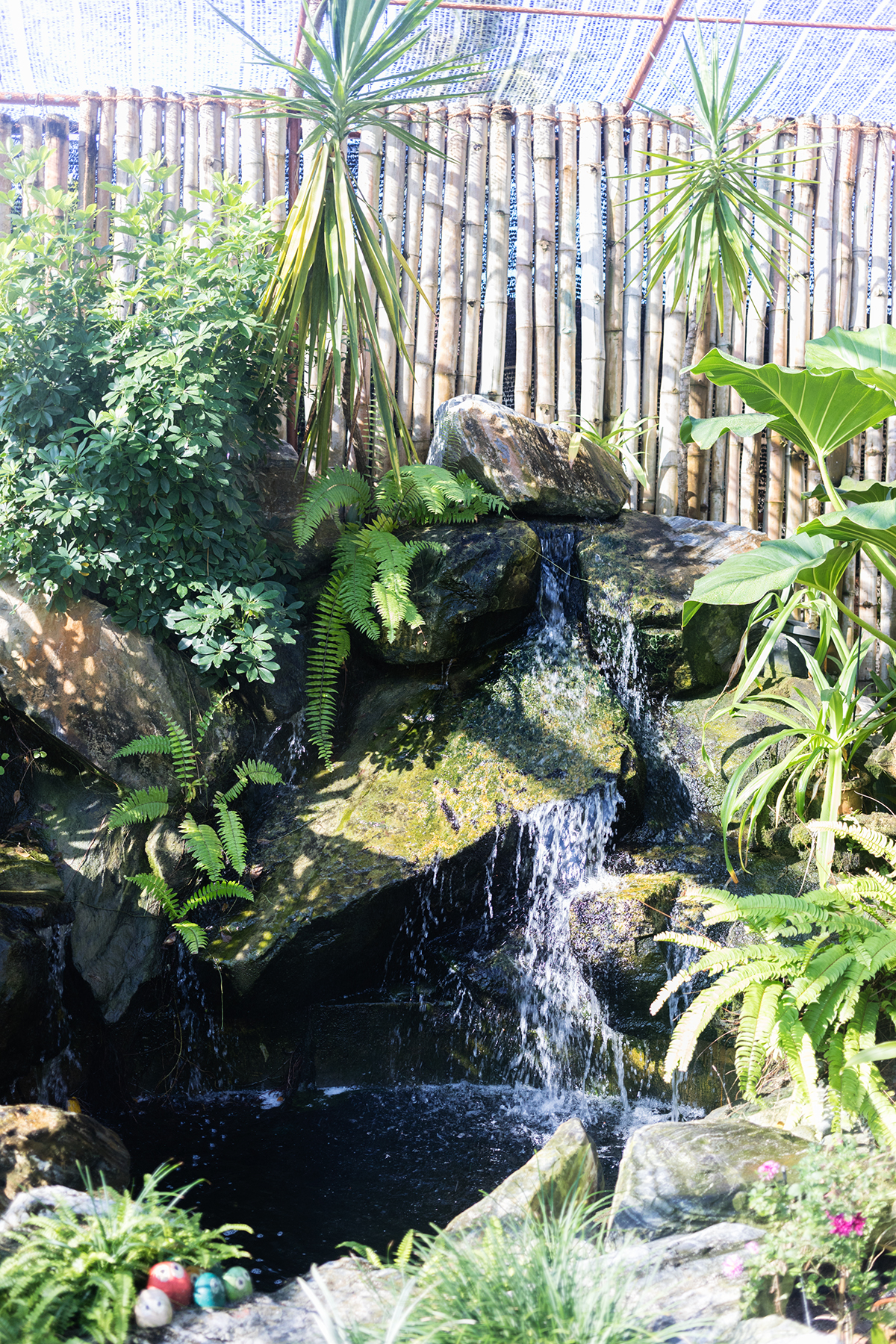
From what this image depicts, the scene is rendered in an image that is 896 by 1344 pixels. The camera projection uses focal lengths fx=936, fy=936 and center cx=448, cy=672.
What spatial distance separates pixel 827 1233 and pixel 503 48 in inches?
246

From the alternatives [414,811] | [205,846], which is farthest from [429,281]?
[205,846]

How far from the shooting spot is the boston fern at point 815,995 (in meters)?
2.76

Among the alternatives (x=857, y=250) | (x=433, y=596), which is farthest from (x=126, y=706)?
(x=857, y=250)

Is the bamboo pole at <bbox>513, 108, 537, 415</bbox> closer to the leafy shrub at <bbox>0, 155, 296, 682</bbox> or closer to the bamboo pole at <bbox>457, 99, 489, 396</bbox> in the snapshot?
→ the bamboo pole at <bbox>457, 99, 489, 396</bbox>

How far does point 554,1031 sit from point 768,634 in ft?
6.44

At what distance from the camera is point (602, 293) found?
6.63 metres

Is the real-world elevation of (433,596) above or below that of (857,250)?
below

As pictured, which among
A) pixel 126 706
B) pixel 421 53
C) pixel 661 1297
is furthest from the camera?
pixel 421 53

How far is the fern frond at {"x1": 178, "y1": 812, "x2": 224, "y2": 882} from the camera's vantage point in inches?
164

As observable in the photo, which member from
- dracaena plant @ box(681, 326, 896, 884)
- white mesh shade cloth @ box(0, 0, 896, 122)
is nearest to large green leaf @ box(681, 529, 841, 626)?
dracaena plant @ box(681, 326, 896, 884)

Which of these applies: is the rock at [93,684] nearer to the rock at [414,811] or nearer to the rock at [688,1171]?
the rock at [414,811]

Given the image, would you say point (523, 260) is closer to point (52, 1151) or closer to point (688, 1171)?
point (688, 1171)

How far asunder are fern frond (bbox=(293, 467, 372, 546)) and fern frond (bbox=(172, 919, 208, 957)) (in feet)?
6.59

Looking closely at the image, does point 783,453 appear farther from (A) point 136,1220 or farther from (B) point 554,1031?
(A) point 136,1220
